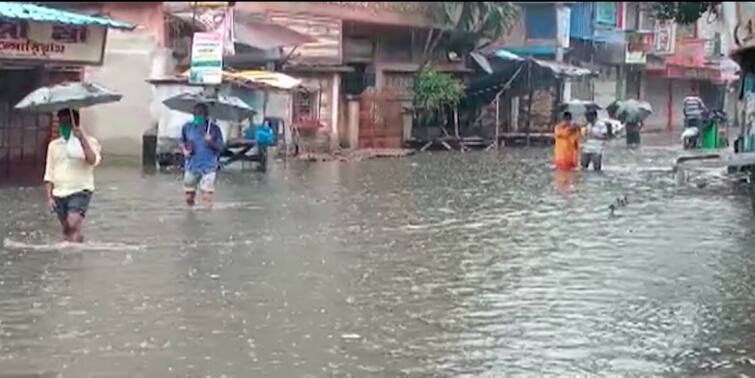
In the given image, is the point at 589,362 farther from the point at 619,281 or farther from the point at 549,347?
the point at 619,281

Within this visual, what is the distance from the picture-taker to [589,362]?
6.79 metres

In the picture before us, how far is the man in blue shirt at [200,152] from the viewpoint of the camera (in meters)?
15.0

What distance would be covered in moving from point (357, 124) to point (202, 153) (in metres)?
17.5

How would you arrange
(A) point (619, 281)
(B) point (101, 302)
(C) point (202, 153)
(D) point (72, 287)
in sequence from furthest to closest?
(C) point (202, 153)
(A) point (619, 281)
(D) point (72, 287)
(B) point (101, 302)

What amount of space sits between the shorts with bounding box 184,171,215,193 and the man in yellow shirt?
386 centimetres

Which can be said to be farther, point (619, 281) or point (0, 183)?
point (0, 183)

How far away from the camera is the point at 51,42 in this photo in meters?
19.2

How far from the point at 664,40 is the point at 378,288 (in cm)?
4513

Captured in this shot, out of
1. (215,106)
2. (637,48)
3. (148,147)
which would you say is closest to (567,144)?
(215,106)

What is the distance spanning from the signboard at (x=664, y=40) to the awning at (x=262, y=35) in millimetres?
27509

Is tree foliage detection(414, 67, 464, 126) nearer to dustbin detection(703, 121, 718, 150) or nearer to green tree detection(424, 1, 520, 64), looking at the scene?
green tree detection(424, 1, 520, 64)

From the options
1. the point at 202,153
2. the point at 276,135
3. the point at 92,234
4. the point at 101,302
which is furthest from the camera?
the point at 276,135

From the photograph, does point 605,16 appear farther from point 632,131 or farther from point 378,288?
point 378,288

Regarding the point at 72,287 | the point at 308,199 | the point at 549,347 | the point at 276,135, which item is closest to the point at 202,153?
the point at 308,199
